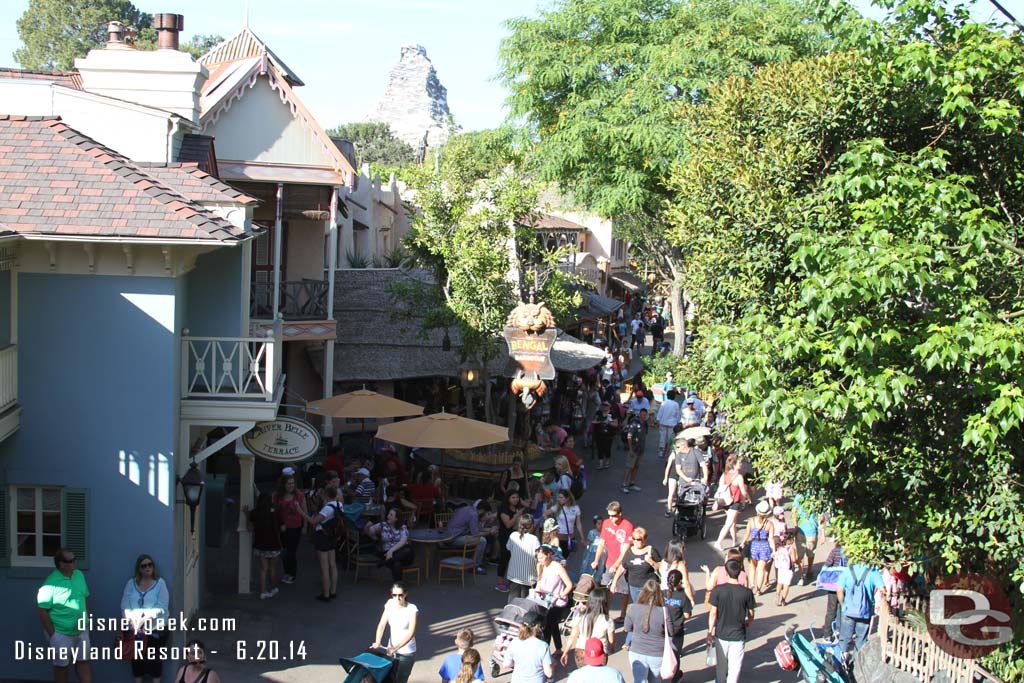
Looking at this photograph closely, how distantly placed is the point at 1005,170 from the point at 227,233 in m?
7.83

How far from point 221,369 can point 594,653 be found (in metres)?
6.13

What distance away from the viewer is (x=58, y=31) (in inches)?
2945

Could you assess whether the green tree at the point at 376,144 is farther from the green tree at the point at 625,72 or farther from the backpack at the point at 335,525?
the backpack at the point at 335,525

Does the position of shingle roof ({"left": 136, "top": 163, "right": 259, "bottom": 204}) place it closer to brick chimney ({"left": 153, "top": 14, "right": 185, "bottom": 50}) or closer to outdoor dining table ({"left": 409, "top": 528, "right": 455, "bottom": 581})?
brick chimney ({"left": 153, "top": 14, "right": 185, "bottom": 50})

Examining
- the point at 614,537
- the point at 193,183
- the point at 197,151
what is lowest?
the point at 614,537

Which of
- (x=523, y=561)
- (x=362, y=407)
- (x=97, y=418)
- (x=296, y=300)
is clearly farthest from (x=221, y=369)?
(x=296, y=300)

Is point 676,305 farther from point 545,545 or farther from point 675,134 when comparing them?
point 545,545

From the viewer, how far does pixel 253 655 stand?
12391mm

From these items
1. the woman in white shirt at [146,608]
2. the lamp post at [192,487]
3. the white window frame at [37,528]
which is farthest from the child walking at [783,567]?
the white window frame at [37,528]

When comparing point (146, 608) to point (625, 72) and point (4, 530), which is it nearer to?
point (4, 530)

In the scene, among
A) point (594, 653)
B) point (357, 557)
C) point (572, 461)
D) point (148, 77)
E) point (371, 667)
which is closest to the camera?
point (594, 653)

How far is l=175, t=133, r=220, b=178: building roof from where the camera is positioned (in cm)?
1450

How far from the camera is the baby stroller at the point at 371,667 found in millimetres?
9984

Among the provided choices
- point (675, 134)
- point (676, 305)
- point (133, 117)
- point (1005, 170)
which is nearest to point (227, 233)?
point (133, 117)
